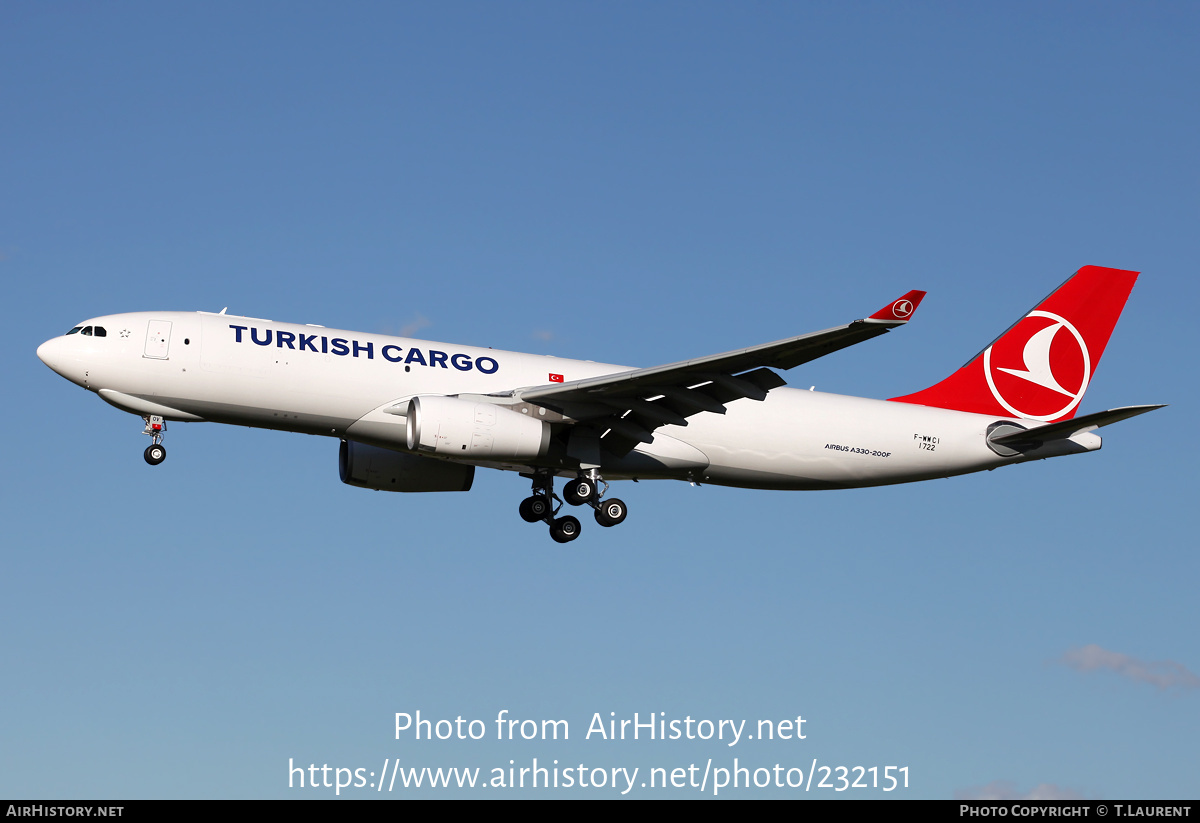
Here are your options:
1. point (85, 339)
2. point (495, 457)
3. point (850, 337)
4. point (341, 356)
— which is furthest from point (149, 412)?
point (850, 337)

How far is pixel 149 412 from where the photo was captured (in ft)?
90.0

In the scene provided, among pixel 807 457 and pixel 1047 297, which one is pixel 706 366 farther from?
pixel 1047 297

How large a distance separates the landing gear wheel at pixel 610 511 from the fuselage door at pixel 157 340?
10.4 metres

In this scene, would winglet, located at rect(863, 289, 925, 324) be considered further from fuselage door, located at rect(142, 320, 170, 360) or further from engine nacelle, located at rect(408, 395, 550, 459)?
fuselage door, located at rect(142, 320, 170, 360)

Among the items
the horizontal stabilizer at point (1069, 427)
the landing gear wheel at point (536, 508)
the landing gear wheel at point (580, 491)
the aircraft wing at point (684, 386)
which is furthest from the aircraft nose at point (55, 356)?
the horizontal stabilizer at point (1069, 427)

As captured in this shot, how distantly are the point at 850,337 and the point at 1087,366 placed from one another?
13.5 m

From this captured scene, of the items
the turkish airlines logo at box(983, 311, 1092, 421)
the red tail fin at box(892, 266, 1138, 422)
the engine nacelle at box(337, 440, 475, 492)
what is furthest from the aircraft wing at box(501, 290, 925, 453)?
the turkish airlines logo at box(983, 311, 1092, 421)

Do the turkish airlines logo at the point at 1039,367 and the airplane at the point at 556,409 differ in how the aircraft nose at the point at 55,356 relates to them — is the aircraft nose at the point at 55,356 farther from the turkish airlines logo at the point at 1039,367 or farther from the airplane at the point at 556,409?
the turkish airlines logo at the point at 1039,367

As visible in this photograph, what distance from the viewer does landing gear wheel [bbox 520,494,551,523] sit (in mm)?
30641

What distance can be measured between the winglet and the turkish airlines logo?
11508mm

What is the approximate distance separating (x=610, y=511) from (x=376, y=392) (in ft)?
20.5

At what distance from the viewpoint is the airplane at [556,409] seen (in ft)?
88.3

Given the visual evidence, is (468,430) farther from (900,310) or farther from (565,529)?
(900,310)
